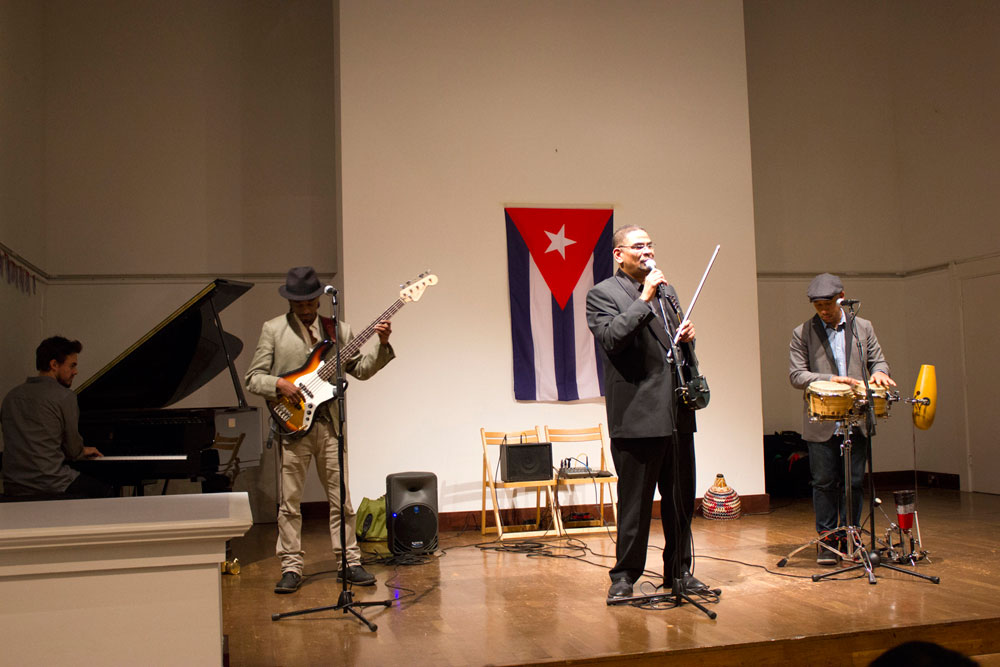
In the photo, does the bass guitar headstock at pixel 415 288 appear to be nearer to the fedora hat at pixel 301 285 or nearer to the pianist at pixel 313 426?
the pianist at pixel 313 426

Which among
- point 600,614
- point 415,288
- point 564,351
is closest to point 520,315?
point 564,351

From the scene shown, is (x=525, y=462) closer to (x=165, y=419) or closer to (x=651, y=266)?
(x=165, y=419)

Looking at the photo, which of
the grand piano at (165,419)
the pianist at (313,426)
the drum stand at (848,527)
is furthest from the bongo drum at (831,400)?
the grand piano at (165,419)

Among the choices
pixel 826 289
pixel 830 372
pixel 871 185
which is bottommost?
pixel 830 372

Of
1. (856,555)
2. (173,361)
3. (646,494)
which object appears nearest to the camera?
(646,494)

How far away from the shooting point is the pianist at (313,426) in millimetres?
4551

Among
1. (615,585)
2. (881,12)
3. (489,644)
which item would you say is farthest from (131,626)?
(881,12)

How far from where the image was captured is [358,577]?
4723 mm

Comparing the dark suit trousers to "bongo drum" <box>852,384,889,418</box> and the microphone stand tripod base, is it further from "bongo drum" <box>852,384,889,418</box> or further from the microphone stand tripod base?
"bongo drum" <box>852,384,889,418</box>

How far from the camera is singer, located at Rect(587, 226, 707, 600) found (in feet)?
12.5

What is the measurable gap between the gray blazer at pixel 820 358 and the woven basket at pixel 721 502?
2074 mm

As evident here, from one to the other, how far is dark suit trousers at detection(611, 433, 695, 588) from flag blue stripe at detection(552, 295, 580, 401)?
2857 mm

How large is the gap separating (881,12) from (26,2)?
28.0 ft

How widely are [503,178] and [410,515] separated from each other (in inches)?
117
